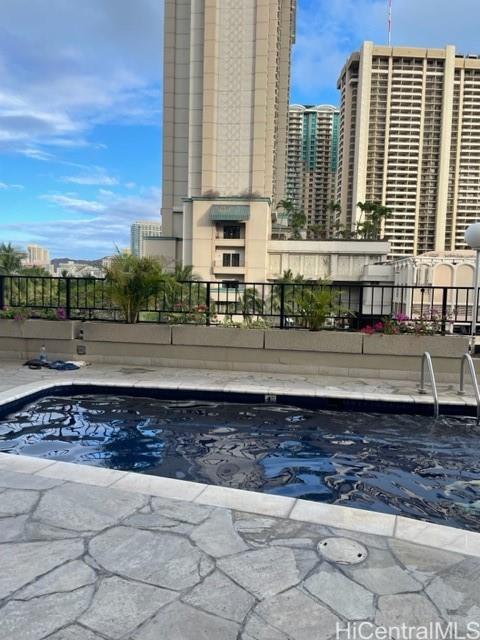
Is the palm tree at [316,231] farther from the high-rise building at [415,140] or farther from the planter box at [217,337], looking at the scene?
the planter box at [217,337]

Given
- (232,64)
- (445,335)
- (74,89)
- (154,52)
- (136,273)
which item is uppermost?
(154,52)

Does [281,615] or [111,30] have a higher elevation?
[111,30]

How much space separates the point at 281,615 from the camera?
1.94 m

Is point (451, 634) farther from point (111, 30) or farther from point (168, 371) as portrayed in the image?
point (111, 30)

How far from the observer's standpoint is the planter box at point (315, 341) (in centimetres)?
741

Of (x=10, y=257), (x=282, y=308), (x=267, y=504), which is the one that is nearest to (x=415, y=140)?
(x=10, y=257)

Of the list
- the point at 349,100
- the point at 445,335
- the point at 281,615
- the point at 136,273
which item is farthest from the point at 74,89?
the point at 349,100

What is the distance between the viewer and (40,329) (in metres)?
7.99

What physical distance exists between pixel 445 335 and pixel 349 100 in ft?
259

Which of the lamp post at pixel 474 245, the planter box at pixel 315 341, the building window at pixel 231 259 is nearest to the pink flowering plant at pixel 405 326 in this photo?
the planter box at pixel 315 341

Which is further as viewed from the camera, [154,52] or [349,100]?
[349,100]

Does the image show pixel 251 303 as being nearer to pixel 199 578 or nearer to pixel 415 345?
pixel 415 345

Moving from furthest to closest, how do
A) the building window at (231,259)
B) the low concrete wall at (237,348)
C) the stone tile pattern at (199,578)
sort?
the building window at (231,259)
the low concrete wall at (237,348)
the stone tile pattern at (199,578)

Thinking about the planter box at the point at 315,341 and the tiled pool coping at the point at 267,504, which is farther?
the planter box at the point at 315,341
